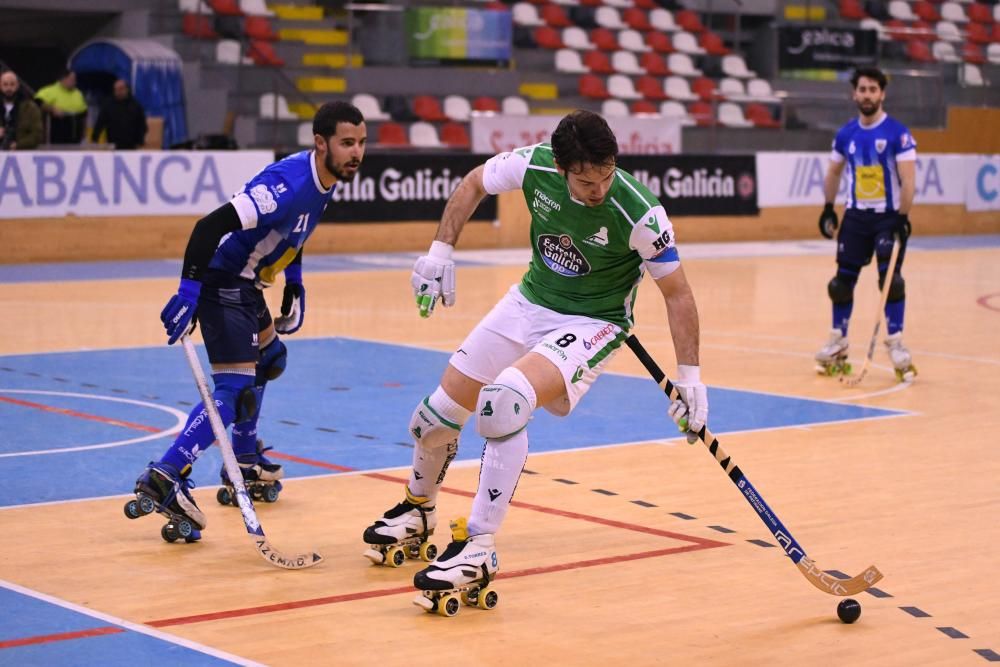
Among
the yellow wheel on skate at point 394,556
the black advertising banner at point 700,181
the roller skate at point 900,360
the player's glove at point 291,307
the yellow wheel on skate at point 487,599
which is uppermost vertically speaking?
the player's glove at point 291,307

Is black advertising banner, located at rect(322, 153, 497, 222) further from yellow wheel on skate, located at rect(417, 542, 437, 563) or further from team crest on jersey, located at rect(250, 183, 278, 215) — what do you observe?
yellow wheel on skate, located at rect(417, 542, 437, 563)

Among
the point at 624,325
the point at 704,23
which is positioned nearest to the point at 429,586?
the point at 624,325

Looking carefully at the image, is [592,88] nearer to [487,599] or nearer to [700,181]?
[700,181]

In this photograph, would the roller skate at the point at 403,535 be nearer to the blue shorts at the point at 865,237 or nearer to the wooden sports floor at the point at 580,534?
the wooden sports floor at the point at 580,534

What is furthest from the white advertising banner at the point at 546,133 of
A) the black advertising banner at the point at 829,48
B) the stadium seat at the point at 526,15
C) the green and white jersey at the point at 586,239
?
the green and white jersey at the point at 586,239

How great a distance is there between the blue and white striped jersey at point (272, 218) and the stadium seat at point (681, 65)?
2688 cm

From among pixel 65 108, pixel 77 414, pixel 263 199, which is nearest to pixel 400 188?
pixel 65 108

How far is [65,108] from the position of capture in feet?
78.7

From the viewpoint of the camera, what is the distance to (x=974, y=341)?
1600 cm

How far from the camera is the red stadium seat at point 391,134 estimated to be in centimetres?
2753

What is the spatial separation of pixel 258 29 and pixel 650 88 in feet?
28.0

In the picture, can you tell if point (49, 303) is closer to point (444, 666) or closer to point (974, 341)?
point (974, 341)

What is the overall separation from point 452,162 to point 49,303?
8236mm

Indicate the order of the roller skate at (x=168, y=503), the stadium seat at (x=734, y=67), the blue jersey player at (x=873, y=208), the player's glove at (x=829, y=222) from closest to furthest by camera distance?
the roller skate at (x=168, y=503), the blue jersey player at (x=873, y=208), the player's glove at (x=829, y=222), the stadium seat at (x=734, y=67)
